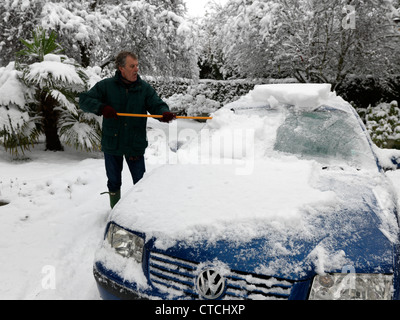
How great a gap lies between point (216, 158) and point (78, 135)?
11.6ft

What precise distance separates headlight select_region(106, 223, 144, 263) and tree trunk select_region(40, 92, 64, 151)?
414 cm

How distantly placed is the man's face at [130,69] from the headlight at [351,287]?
94.0 inches

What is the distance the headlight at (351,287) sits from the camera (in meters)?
1.38

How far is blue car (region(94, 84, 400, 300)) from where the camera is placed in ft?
4.61

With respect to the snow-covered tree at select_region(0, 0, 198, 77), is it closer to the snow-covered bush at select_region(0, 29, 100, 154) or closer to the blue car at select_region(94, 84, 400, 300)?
the snow-covered bush at select_region(0, 29, 100, 154)

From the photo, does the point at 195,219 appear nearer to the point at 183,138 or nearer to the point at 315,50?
the point at 183,138

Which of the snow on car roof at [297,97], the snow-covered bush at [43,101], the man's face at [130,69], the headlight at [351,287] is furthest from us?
the snow-covered bush at [43,101]

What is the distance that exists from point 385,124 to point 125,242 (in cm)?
838

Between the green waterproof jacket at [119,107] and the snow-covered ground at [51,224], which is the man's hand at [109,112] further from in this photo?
the snow-covered ground at [51,224]

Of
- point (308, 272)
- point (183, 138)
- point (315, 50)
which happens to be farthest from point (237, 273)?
point (315, 50)

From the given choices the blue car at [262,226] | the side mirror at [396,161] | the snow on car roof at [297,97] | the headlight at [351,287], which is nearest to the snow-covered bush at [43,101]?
the snow on car roof at [297,97]

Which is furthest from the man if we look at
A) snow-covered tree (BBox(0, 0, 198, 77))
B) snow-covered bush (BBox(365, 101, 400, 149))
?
snow-covered bush (BBox(365, 101, 400, 149))
